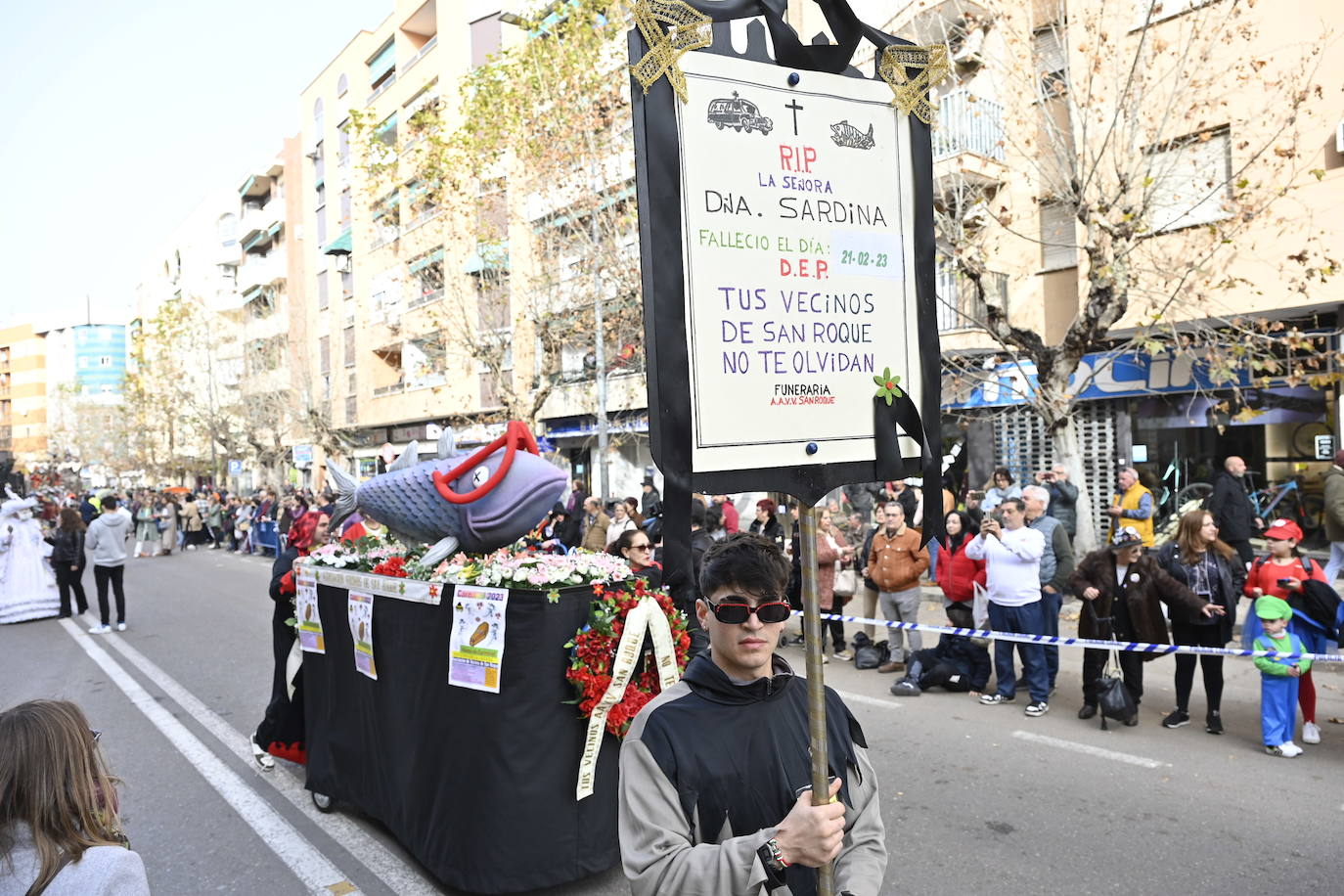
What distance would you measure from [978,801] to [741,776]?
4.07m

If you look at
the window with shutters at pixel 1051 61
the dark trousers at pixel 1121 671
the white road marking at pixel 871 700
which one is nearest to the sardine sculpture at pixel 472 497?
the white road marking at pixel 871 700

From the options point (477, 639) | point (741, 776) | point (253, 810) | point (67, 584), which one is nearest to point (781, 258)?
point (741, 776)

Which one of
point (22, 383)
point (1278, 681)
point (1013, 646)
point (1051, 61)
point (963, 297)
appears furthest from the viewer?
point (22, 383)

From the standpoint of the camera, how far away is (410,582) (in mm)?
4730

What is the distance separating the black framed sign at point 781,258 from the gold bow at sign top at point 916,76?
16 millimetres

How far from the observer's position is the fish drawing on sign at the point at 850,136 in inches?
91.5

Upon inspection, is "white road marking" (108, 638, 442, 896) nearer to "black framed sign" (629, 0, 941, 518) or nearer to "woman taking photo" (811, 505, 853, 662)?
"black framed sign" (629, 0, 941, 518)

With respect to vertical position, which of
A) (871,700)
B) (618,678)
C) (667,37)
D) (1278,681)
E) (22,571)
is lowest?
(871,700)

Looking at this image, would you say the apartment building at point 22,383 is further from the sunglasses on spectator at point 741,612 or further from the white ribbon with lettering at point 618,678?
the sunglasses on spectator at point 741,612

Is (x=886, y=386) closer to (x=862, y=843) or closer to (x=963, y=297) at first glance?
(x=862, y=843)

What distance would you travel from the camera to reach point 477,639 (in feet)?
14.1

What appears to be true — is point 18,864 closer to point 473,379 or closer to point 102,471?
point 473,379

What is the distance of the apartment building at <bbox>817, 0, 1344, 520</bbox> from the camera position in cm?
1223

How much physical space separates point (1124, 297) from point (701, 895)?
1172 cm
